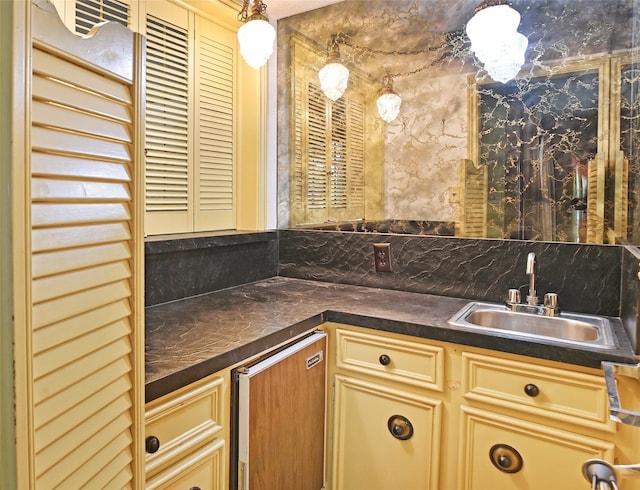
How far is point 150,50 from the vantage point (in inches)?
76.4

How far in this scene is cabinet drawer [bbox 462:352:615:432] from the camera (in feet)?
4.53

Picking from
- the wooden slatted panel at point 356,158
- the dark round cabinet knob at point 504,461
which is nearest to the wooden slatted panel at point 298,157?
the wooden slatted panel at point 356,158

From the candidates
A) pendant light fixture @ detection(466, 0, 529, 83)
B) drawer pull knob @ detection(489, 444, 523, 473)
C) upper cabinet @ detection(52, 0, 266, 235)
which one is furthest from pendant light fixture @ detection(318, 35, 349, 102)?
drawer pull knob @ detection(489, 444, 523, 473)

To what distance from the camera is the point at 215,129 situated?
229 cm

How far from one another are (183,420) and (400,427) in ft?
2.75

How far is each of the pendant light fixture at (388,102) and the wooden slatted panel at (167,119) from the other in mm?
925

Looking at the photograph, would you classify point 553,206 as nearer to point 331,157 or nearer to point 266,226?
point 331,157

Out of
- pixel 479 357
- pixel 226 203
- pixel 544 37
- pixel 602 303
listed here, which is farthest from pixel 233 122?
pixel 602 303

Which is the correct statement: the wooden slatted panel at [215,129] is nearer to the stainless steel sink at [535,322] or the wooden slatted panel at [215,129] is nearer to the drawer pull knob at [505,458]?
the stainless steel sink at [535,322]

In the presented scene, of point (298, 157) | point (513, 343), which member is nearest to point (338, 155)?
point (298, 157)

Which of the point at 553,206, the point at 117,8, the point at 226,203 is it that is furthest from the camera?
the point at 226,203

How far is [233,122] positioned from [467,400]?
67.3 inches

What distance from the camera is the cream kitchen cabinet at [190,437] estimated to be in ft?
3.74

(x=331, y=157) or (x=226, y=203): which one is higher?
(x=331, y=157)
